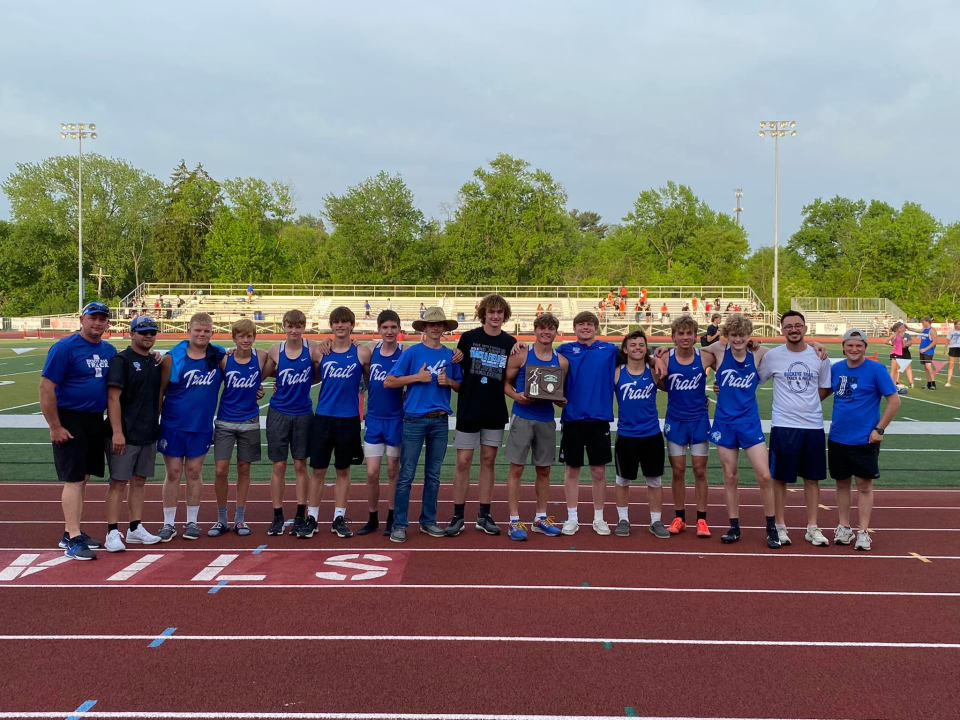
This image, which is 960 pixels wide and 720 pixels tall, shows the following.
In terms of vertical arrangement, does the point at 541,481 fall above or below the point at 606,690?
above

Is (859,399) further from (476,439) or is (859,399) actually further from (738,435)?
(476,439)

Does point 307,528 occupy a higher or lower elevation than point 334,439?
lower

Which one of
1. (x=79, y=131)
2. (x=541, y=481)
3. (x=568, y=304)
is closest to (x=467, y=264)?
(x=568, y=304)

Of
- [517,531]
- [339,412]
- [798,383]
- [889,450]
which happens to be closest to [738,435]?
[798,383]

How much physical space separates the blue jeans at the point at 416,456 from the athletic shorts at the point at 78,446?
7.14 ft

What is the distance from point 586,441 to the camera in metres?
6.50

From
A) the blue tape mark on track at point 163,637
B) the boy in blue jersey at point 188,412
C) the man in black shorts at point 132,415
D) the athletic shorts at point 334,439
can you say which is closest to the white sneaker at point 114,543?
the man in black shorts at point 132,415

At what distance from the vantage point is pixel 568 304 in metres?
49.4

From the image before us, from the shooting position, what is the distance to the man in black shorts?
5.86 m

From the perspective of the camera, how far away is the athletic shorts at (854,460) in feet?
20.2

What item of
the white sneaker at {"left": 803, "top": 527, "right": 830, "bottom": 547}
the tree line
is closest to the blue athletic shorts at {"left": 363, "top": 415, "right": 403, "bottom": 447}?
the white sneaker at {"left": 803, "top": 527, "right": 830, "bottom": 547}

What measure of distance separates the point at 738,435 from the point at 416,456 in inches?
98.1

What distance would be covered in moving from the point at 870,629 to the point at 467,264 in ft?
189

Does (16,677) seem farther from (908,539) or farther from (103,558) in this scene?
(908,539)
